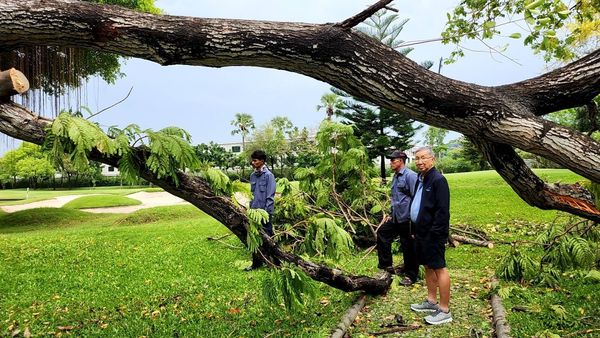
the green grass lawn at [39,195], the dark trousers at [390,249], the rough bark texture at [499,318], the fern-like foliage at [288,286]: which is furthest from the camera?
the green grass lawn at [39,195]

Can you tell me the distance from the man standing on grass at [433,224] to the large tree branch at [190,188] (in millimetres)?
1066

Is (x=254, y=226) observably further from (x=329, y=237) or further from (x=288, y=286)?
(x=329, y=237)

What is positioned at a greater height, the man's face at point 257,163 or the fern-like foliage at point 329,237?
the man's face at point 257,163

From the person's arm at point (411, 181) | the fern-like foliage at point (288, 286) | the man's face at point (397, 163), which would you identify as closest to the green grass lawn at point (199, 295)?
the fern-like foliage at point (288, 286)

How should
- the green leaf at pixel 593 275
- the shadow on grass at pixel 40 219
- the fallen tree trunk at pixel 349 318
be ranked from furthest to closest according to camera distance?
1. the shadow on grass at pixel 40 219
2. the green leaf at pixel 593 275
3. the fallen tree trunk at pixel 349 318

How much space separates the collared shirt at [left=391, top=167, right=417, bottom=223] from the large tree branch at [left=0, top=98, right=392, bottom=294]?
168 cm

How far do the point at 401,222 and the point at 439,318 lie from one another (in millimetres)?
1540

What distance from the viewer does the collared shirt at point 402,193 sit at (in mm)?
5929

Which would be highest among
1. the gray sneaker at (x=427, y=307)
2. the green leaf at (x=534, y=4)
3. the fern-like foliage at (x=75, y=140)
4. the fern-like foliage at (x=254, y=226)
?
the green leaf at (x=534, y=4)

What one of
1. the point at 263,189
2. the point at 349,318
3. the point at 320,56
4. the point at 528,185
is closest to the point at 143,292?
the point at 263,189

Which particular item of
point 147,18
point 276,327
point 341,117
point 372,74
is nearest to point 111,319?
point 276,327

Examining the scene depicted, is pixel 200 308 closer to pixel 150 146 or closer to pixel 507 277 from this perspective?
pixel 150 146

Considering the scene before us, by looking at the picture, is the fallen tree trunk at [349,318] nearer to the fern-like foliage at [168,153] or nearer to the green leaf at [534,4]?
the fern-like foliage at [168,153]

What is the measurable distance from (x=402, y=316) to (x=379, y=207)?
3289mm
